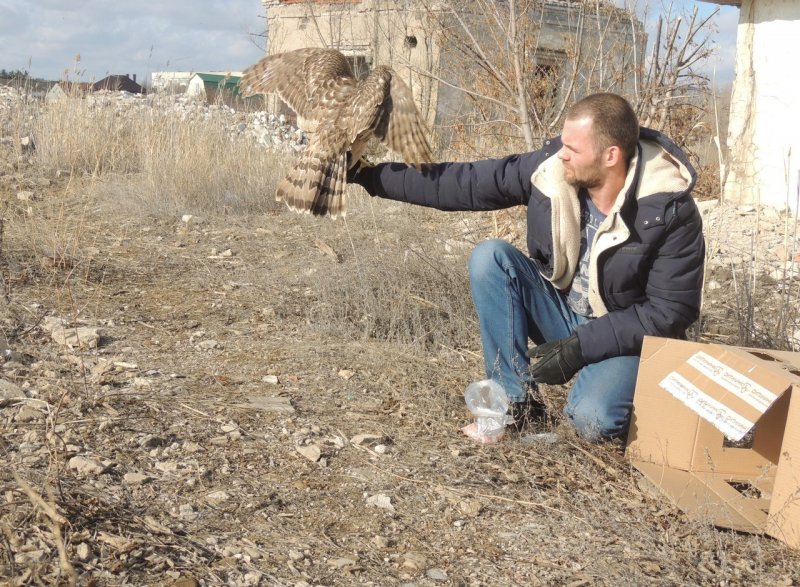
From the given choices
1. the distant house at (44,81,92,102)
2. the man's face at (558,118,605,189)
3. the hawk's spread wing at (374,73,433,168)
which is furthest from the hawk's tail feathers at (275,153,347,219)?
the distant house at (44,81,92,102)

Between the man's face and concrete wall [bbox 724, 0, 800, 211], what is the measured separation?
4.99m

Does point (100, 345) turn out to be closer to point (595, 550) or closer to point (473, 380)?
point (473, 380)

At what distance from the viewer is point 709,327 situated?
17.4 feet

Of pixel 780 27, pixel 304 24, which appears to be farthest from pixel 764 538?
pixel 304 24

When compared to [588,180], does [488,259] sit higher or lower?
lower

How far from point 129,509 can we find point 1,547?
19.7 inches

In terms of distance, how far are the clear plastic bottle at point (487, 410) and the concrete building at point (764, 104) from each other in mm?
5121

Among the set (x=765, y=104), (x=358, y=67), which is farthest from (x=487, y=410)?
(x=358, y=67)

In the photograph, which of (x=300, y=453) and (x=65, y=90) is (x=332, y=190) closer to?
(x=300, y=453)

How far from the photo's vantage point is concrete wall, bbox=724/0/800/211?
8.01 metres

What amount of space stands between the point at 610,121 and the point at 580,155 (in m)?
0.18

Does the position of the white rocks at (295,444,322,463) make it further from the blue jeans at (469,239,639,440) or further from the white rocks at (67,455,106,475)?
the blue jeans at (469,239,639,440)

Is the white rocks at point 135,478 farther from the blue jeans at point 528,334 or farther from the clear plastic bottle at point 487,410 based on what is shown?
the blue jeans at point 528,334

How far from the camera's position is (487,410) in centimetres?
377
